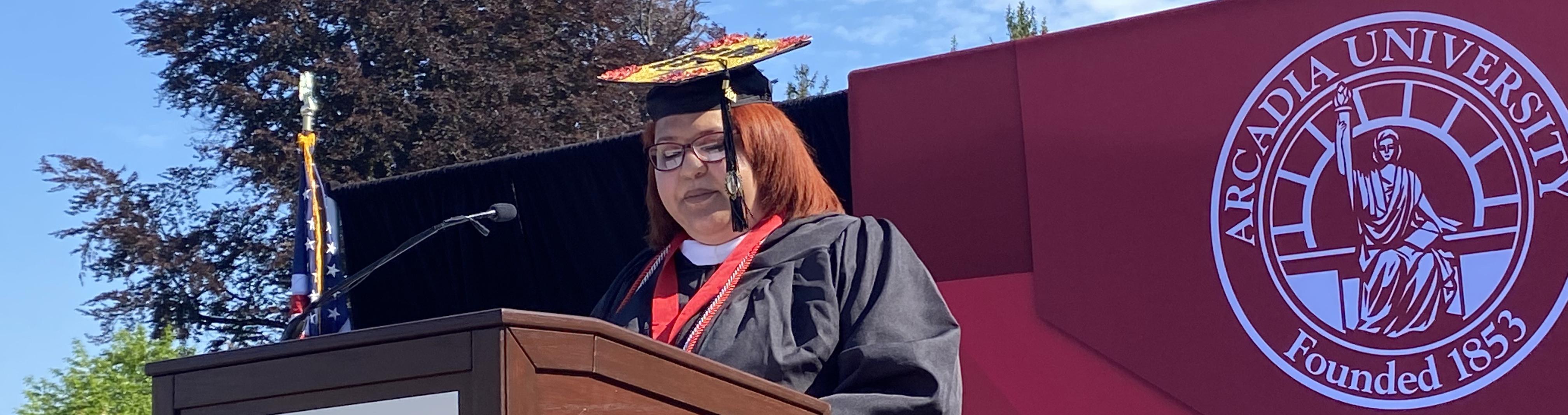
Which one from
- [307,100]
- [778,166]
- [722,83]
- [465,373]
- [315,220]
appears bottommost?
[465,373]

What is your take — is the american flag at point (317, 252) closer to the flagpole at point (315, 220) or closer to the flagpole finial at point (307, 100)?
the flagpole at point (315, 220)

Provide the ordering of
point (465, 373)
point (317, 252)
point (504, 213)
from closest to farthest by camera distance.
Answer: point (465, 373) < point (504, 213) < point (317, 252)

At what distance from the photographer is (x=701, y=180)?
212 centimetres

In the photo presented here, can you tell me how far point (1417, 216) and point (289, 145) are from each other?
7753mm

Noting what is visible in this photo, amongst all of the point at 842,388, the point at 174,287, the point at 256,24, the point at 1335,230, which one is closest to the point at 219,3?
the point at 256,24

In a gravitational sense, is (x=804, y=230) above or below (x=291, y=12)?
below

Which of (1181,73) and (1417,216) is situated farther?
(1181,73)

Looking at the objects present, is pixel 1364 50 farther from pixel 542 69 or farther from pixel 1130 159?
pixel 542 69

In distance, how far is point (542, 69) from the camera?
1017cm

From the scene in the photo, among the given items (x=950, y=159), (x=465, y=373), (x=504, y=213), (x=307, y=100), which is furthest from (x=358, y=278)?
(x=307, y=100)

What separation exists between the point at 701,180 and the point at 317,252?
13.1 ft

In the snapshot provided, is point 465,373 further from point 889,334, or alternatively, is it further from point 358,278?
point 358,278

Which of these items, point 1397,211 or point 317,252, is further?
point 317,252

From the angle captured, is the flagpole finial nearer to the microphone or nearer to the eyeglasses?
the microphone
